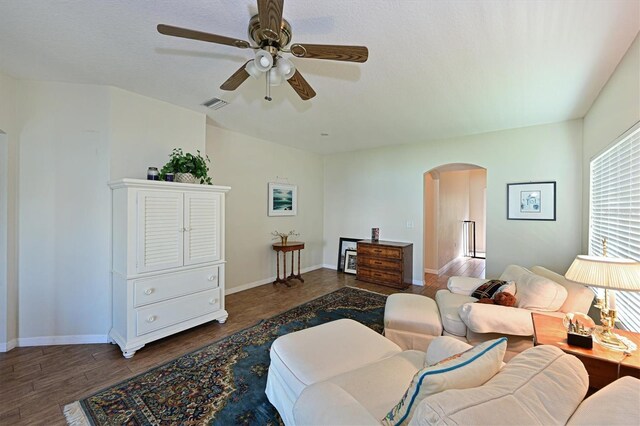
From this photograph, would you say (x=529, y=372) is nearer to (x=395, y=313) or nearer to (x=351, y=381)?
(x=351, y=381)

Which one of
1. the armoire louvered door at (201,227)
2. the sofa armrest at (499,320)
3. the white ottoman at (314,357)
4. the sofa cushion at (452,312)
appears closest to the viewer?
the white ottoman at (314,357)

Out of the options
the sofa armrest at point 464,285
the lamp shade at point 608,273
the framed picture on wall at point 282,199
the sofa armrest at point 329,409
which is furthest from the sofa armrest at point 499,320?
the framed picture on wall at point 282,199

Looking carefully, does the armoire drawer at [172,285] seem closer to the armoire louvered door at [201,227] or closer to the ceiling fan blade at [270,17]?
the armoire louvered door at [201,227]

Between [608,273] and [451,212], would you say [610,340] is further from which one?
[451,212]

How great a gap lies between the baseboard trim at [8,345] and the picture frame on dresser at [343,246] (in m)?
4.72

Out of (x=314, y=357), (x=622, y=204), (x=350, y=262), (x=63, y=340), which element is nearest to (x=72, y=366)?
(x=63, y=340)

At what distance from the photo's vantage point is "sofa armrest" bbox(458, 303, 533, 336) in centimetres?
213

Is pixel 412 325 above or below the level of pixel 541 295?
below

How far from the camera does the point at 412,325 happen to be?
246 centimetres

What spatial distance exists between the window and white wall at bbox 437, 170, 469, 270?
3.37 metres

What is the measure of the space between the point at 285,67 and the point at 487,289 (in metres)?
2.86

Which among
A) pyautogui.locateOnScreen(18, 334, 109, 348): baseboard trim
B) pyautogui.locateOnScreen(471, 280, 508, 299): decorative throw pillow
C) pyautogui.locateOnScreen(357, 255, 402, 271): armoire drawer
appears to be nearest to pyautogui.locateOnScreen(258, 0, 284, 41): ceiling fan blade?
pyautogui.locateOnScreen(471, 280, 508, 299): decorative throw pillow

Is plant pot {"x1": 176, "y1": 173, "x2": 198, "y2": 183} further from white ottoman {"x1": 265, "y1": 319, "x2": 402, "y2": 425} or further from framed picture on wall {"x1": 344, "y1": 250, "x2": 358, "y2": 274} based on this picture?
framed picture on wall {"x1": 344, "y1": 250, "x2": 358, "y2": 274}

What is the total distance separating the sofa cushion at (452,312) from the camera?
2387 mm
